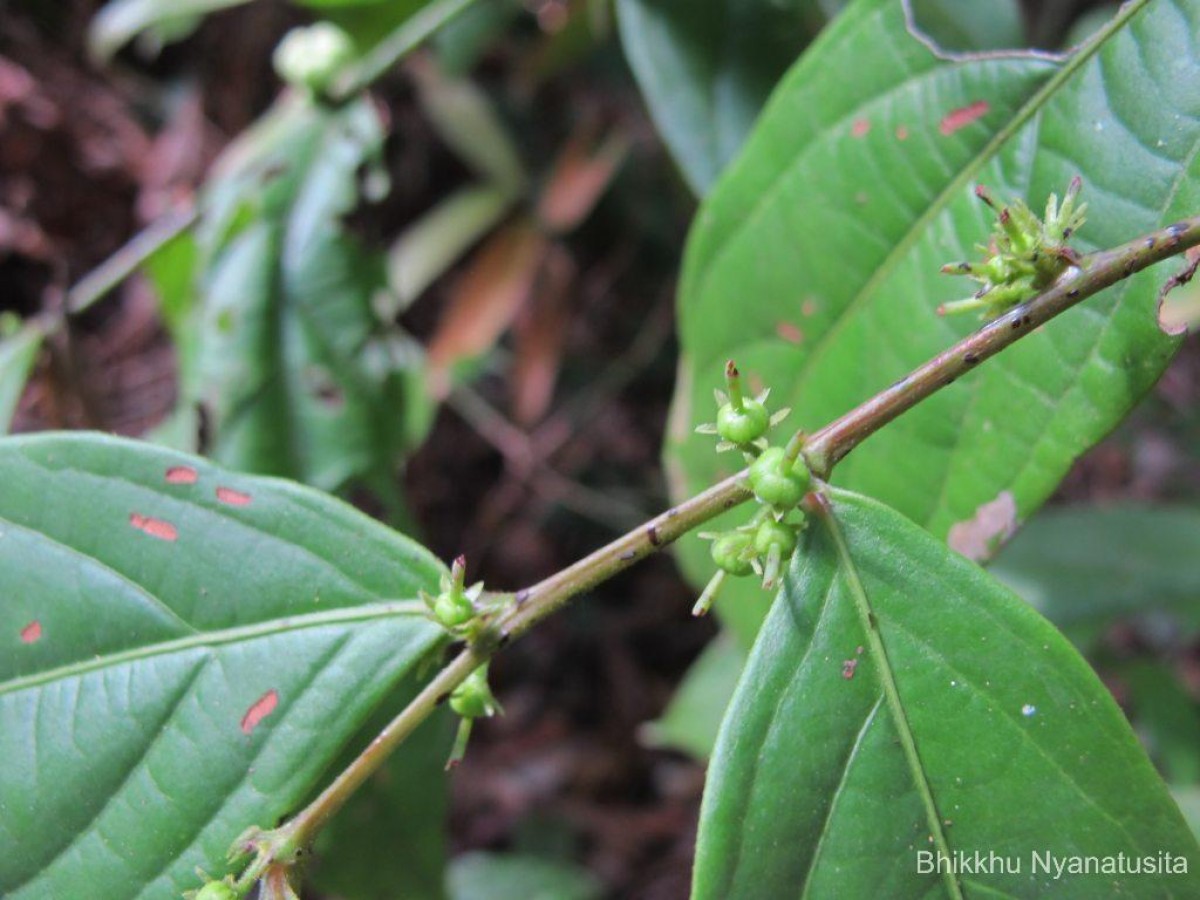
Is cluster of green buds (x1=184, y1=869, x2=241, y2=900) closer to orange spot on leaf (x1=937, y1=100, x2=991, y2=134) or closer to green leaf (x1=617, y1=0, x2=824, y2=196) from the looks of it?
orange spot on leaf (x1=937, y1=100, x2=991, y2=134)

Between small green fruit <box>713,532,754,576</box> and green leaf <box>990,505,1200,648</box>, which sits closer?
small green fruit <box>713,532,754,576</box>

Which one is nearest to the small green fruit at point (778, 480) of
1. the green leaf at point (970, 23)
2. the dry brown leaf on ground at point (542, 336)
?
the green leaf at point (970, 23)

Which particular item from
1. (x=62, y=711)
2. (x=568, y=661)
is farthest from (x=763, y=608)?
(x=568, y=661)

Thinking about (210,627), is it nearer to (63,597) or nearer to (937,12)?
(63,597)

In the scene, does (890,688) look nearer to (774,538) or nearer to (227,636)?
(774,538)

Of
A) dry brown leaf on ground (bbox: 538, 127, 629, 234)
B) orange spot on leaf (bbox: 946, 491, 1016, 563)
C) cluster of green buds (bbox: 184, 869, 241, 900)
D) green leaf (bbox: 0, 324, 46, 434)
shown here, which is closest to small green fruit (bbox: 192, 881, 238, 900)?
cluster of green buds (bbox: 184, 869, 241, 900)

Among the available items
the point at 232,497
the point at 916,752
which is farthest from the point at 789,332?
the point at 232,497
